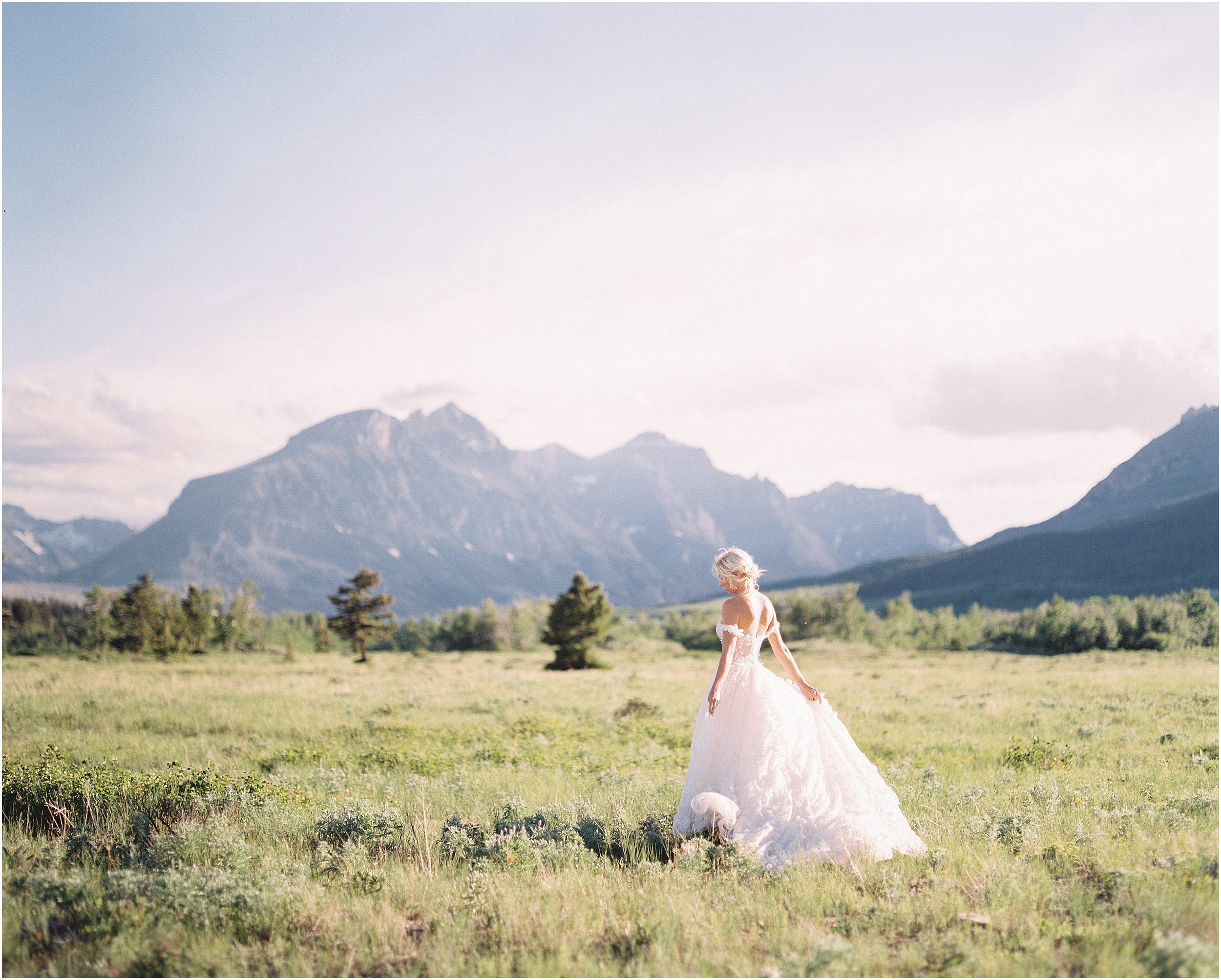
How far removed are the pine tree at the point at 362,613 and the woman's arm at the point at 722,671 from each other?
2041 inches

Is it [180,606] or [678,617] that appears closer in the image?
[180,606]

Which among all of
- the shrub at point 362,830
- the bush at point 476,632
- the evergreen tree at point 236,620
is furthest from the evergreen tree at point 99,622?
the shrub at point 362,830

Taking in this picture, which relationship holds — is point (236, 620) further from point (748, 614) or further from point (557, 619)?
point (748, 614)

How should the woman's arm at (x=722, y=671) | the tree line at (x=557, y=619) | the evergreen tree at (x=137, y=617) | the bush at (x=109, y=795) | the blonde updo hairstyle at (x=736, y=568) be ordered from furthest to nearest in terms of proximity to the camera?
the evergreen tree at (x=137, y=617) < the tree line at (x=557, y=619) < the bush at (x=109, y=795) < the blonde updo hairstyle at (x=736, y=568) < the woman's arm at (x=722, y=671)

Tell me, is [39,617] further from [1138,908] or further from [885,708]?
[1138,908]

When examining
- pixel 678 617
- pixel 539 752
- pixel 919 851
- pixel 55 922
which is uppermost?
pixel 55 922

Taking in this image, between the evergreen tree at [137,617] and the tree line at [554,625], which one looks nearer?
the tree line at [554,625]

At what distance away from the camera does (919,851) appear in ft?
20.7

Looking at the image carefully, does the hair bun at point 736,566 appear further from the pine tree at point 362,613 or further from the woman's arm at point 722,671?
the pine tree at point 362,613

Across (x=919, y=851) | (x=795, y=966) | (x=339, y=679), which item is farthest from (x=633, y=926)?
(x=339, y=679)

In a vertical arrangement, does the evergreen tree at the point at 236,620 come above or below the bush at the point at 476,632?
above

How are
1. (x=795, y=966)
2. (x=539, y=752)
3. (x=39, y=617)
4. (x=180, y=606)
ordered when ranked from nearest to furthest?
(x=795, y=966)
(x=539, y=752)
(x=180, y=606)
(x=39, y=617)

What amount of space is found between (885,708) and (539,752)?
10.6m

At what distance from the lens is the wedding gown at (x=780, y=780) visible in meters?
6.34
